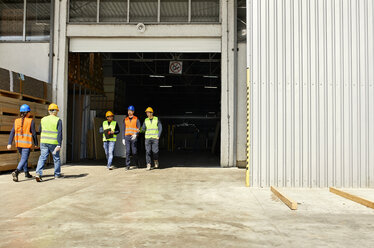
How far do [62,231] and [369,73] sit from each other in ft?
20.6

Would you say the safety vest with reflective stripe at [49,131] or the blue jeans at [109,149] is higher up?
the safety vest with reflective stripe at [49,131]

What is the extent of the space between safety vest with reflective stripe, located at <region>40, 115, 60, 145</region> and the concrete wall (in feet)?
13.0

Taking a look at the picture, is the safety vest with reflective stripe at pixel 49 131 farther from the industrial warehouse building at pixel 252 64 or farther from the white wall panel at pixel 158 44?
the white wall panel at pixel 158 44

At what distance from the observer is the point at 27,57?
10594mm

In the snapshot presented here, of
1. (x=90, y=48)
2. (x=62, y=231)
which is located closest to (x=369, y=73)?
(x=62, y=231)

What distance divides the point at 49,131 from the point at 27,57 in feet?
15.3

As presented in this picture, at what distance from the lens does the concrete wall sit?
10.6 m

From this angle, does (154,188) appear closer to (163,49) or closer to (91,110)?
(163,49)

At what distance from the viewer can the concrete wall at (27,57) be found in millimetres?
10594

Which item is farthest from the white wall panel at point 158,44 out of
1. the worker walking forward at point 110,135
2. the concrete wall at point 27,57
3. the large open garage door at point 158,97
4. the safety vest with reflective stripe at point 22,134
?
the safety vest with reflective stripe at point 22,134

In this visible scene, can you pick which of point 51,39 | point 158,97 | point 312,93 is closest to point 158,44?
point 51,39

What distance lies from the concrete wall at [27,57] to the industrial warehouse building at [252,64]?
0.11 feet

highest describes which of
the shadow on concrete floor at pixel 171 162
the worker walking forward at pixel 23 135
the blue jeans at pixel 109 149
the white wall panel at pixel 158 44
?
the white wall panel at pixel 158 44

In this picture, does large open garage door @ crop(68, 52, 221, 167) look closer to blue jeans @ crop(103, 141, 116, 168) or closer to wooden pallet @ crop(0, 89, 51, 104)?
wooden pallet @ crop(0, 89, 51, 104)
